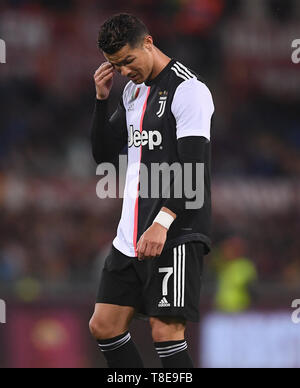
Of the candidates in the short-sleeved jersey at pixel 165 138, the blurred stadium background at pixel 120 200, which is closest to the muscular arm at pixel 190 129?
the short-sleeved jersey at pixel 165 138

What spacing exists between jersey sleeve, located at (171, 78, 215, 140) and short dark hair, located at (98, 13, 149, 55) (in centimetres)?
29

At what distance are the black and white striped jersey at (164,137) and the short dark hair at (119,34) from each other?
0.23m

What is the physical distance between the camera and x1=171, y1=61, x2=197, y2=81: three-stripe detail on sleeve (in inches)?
158

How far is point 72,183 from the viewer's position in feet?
41.9

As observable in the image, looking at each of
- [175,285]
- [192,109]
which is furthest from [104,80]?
[175,285]

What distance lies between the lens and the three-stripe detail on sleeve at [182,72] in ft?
13.2

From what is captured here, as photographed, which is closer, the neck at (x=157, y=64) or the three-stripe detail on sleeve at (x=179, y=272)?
the three-stripe detail on sleeve at (x=179, y=272)

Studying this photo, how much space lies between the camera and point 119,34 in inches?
153

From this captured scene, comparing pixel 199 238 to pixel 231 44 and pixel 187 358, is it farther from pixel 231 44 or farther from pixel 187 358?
pixel 231 44

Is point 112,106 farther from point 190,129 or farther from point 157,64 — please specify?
point 190,129

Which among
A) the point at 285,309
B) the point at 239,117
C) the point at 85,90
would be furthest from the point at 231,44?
the point at 285,309

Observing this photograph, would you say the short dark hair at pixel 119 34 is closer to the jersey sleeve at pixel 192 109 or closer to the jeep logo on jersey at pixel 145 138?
the jersey sleeve at pixel 192 109

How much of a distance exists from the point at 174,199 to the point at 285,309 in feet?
19.3
